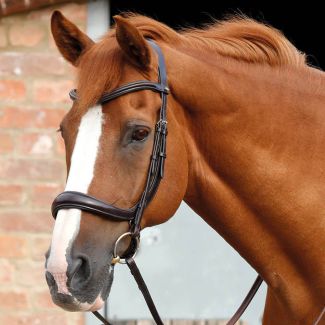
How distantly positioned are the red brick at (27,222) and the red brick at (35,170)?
0.68 feet

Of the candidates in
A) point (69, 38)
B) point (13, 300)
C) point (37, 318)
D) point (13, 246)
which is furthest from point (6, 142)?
point (69, 38)

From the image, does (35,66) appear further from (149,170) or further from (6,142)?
(149,170)

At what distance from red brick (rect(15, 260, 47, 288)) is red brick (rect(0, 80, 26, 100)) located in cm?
99

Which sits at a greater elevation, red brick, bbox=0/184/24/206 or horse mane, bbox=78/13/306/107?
horse mane, bbox=78/13/306/107

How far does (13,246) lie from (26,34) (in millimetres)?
1272

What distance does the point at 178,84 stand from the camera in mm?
2527

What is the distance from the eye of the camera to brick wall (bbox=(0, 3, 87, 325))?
4.45m

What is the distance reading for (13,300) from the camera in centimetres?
446

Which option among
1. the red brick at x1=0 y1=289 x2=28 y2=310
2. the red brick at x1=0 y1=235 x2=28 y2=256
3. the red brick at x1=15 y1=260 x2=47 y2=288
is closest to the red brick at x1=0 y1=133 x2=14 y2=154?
the red brick at x1=0 y1=235 x2=28 y2=256

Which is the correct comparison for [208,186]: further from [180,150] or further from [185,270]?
[185,270]

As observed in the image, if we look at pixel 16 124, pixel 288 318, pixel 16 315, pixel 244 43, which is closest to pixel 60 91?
pixel 16 124

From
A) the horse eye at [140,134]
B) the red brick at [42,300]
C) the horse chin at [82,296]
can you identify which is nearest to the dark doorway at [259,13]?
the red brick at [42,300]

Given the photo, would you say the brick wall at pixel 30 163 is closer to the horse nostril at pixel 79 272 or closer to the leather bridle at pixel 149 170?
the leather bridle at pixel 149 170

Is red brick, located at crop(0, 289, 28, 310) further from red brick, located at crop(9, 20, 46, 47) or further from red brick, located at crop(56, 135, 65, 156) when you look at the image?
red brick, located at crop(9, 20, 46, 47)
